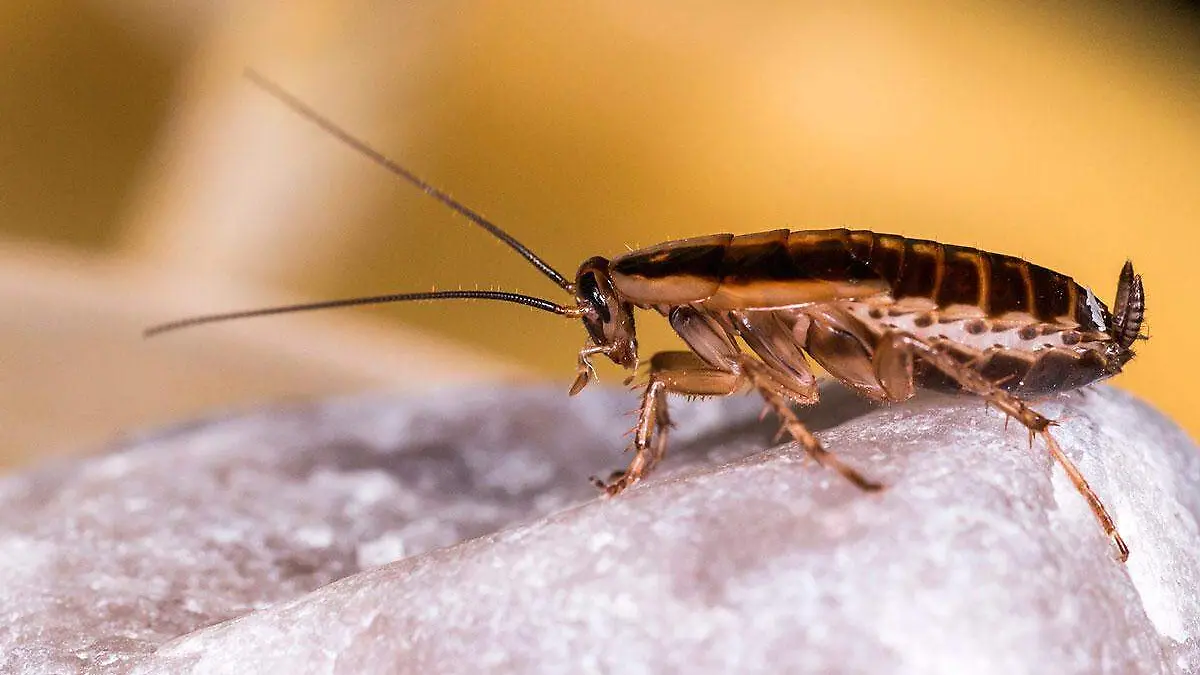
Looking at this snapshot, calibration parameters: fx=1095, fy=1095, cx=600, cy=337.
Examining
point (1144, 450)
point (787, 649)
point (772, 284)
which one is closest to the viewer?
point (787, 649)

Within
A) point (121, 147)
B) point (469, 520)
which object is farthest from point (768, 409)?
point (121, 147)

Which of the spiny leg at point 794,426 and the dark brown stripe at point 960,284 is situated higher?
the dark brown stripe at point 960,284

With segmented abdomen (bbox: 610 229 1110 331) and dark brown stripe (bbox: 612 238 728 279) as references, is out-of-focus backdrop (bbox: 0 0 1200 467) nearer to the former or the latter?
dark brown stripe (bbox: 612 238 728 279)

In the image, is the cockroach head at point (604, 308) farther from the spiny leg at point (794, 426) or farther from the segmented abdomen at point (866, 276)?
the spiny leg at point (794, 426)

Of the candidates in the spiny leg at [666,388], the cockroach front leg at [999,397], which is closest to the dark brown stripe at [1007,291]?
the cockroach front leg at [999,397]

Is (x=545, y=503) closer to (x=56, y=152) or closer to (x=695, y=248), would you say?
(x=695, y=248)
